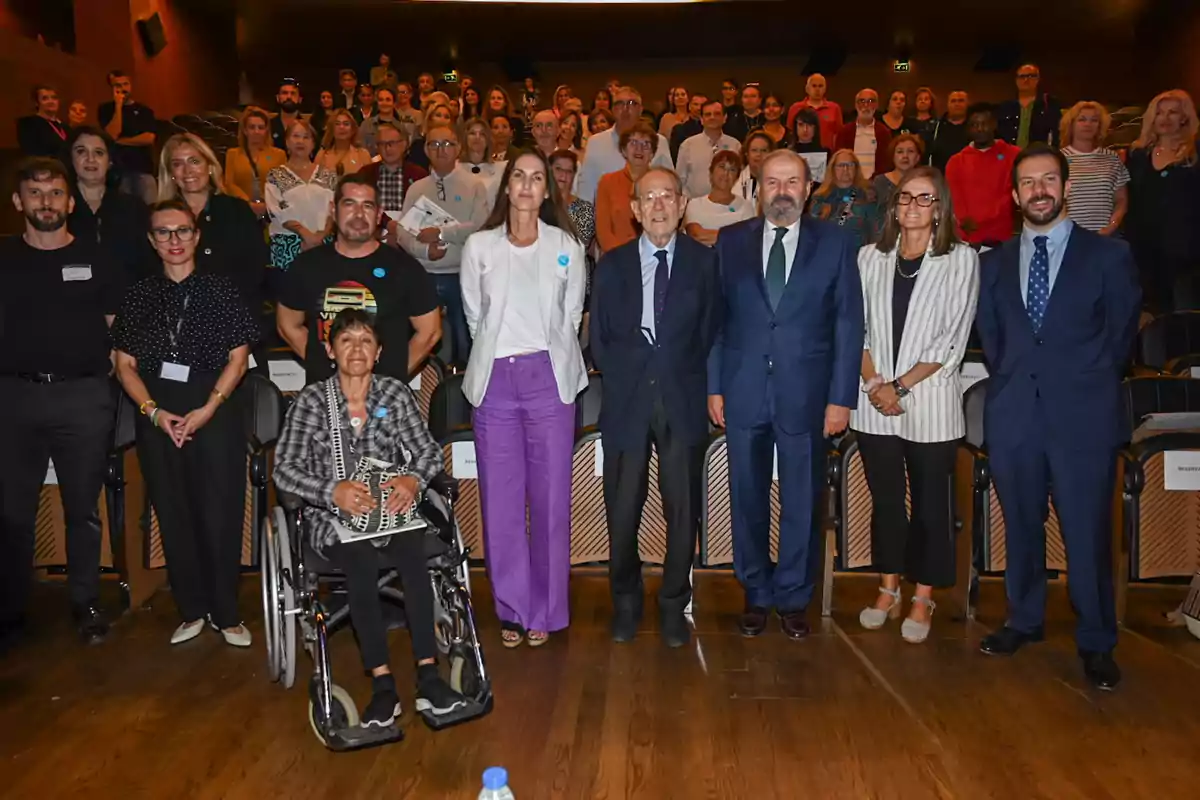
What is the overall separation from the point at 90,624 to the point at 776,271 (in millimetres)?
2940

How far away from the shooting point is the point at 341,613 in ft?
10.2

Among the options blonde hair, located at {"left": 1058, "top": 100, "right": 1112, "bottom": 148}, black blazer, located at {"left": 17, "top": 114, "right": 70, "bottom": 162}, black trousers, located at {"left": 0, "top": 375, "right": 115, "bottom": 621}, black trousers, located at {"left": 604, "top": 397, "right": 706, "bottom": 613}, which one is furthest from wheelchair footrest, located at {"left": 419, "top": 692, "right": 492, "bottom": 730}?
black blazer, located at {"left": 17, "top": 114, "right": 70, "bottom": 162}

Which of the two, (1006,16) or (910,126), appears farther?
(1006,16)

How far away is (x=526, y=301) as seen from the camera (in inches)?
137

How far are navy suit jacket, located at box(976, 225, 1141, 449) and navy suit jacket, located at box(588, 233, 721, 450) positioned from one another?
1.07 metres

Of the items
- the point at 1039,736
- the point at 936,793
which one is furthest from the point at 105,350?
the point at 1039,736

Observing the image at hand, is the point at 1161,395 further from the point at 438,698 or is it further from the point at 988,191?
the point at 438,698

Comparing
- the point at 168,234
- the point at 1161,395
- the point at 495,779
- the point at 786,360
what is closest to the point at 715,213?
the point at 786,360

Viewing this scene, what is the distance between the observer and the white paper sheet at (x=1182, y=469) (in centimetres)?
381

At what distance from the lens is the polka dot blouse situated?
137 inches

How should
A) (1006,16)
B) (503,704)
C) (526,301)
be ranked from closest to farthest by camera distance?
1. (503,704)
2. (526,301)
3. (1006,16)

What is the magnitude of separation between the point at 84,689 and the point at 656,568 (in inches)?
93.0

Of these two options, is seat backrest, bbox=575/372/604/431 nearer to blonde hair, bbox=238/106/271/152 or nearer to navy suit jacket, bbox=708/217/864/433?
navy suit jacket, bbox=708/217/864/433

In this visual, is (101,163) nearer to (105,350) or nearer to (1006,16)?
(105,350)
